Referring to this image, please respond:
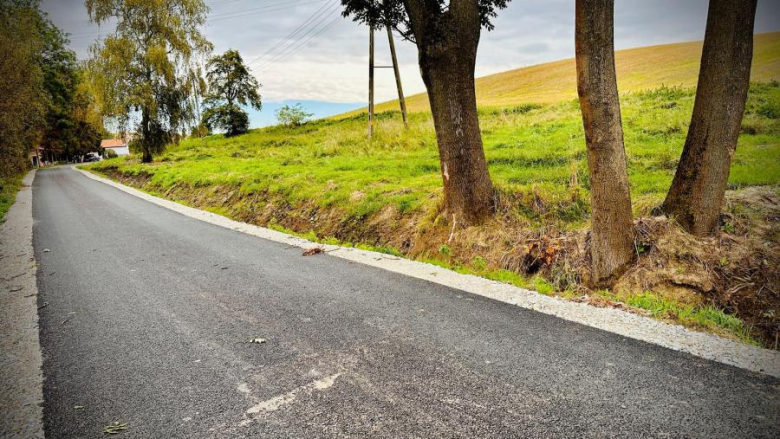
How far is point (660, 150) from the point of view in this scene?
9.17 metres

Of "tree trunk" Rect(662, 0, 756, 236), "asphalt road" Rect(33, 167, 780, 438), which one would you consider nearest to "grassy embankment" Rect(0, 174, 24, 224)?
"asphalt road" Rect(33, 167, 780, 438)

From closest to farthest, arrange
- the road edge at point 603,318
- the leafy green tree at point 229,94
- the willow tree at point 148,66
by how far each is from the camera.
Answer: the road edge at point 603,318 < the willow tree at point 148,66 < the leafy green tree at point 229,94

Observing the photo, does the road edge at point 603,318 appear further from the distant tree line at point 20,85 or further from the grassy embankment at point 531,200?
the distant tree line at point 20,85

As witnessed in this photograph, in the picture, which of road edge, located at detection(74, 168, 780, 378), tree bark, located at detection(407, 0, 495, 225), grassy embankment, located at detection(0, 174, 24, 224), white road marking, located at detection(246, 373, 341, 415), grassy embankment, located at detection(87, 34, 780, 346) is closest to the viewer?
white road marking, located at detection(246, 373, 341, 415)

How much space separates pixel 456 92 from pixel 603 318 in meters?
4.09

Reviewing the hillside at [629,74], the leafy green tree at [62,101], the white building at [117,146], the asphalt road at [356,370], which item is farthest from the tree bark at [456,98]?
the white building at [117,146]

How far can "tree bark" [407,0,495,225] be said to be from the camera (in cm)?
615

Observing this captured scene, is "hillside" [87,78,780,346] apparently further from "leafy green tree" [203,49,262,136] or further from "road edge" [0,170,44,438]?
"leafy green tree" [203,49,262,136]

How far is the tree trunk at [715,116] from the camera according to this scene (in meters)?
4.37

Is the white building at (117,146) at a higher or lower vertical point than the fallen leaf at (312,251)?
higher

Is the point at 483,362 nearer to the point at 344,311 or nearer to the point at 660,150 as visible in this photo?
the point at 344,311

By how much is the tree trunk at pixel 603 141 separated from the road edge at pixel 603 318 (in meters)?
1.05

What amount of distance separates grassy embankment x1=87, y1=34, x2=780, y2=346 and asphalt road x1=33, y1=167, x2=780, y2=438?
1.35 m

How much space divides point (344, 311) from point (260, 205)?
8.18 metres
